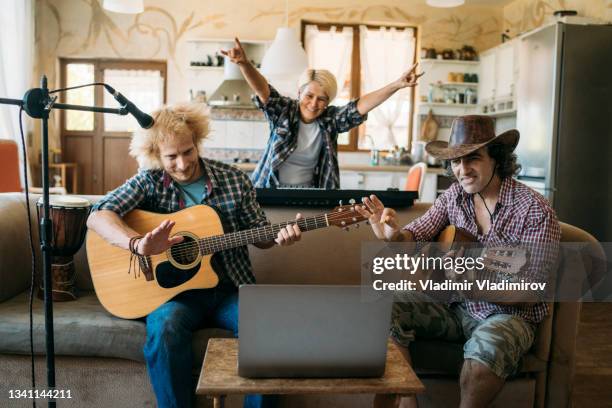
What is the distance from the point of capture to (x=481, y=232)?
6.33 ft

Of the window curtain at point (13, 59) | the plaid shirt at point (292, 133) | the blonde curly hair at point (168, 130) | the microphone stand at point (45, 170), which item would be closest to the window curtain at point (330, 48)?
the window curtain at point (13, 59)

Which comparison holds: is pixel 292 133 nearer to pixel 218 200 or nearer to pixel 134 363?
pixel 218 200

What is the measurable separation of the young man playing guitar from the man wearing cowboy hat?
1.56ft

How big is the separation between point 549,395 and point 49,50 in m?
6.63

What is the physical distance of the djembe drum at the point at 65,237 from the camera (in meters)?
2.20

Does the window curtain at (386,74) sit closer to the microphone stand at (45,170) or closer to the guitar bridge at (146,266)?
the guitar bridge at (146,266)

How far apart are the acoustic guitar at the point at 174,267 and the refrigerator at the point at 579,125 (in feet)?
11.6

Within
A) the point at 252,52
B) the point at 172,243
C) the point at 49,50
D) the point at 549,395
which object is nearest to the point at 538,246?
the point at 549,395

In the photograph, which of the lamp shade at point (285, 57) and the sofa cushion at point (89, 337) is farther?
the lamp shade at point (285, 57)

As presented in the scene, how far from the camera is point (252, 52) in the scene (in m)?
6.91

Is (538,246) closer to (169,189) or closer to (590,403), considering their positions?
(590,403)

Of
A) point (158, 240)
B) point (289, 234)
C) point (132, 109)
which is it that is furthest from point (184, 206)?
point (132, 109)

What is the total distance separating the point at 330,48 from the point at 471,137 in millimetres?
5378

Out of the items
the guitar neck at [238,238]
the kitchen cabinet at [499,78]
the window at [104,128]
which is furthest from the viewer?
the window at [104,128]
